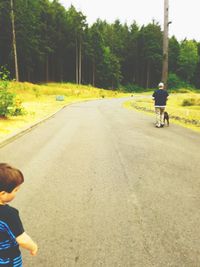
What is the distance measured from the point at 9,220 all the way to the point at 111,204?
2795mm

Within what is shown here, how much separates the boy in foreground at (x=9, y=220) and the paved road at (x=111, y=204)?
112 centimetres

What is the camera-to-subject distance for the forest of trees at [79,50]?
2202 inches

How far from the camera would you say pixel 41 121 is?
16.5 metres

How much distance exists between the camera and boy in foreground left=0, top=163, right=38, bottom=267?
1.95 meters

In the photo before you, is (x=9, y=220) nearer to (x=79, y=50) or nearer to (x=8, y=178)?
(x=8, y=178)

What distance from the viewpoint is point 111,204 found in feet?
15.0

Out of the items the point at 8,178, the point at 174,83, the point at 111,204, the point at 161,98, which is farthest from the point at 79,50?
the point at 8,178

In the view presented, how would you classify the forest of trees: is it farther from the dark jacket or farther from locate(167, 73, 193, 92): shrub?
the dark jacket

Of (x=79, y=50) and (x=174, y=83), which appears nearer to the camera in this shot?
(x=79, y=50)

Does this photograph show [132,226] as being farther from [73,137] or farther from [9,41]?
[9,41]

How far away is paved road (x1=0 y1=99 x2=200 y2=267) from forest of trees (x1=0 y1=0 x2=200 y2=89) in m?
48.6

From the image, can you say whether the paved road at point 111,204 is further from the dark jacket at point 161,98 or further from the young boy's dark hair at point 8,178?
the dark jacket at point 161,98

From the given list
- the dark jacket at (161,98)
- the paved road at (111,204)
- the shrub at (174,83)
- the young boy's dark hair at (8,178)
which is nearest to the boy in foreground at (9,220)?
the young boy's dark hair at (8,178)

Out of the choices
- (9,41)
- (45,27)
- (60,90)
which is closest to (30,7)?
(45,27)
